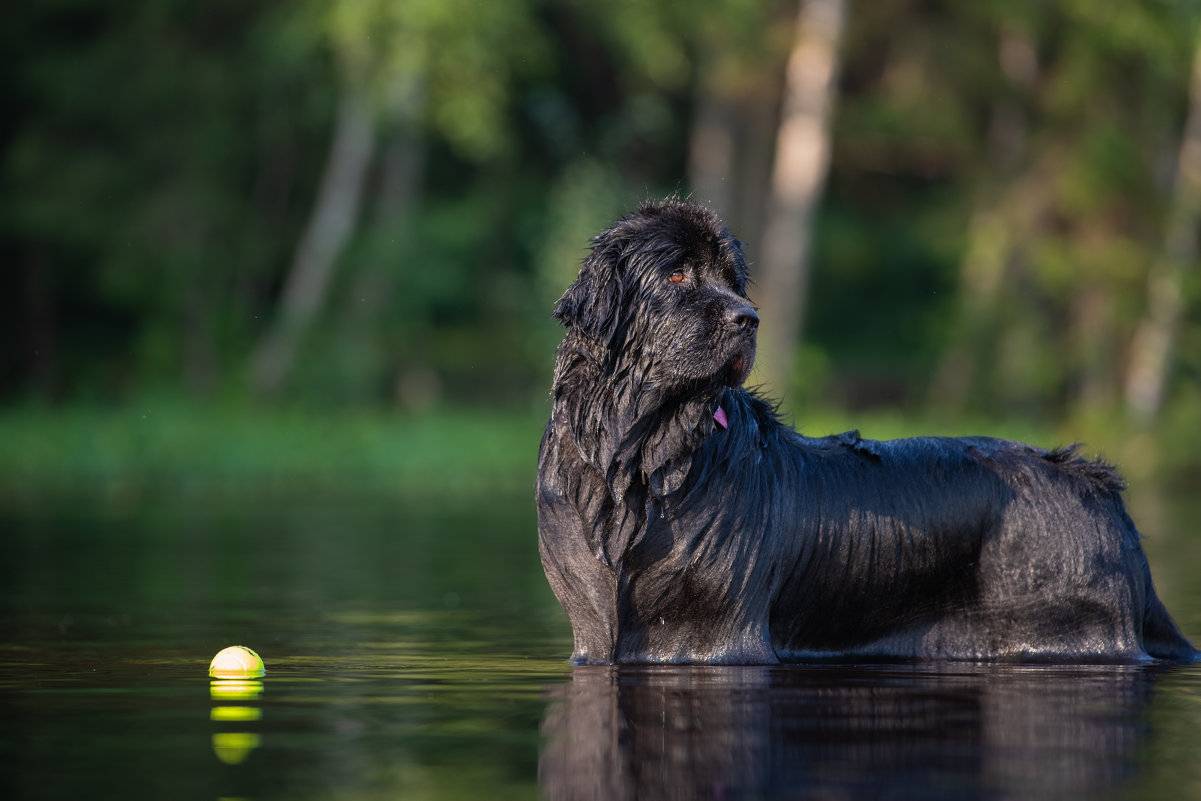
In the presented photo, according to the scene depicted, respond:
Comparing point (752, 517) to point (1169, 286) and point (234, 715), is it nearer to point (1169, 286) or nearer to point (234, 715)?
point (234, 715)

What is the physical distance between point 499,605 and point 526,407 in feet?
72.5

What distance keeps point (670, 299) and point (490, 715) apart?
1.87 m

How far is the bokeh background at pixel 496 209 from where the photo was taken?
95.8 ft

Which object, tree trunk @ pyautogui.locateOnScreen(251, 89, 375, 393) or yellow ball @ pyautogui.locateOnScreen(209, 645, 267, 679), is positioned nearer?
yellow ball @ pyautogui.locateOnScreen(209, 645, 267, 679)

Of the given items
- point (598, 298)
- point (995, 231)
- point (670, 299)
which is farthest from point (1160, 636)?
point (995, 231)

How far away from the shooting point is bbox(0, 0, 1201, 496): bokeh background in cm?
2919

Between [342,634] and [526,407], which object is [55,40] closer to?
[526,407]

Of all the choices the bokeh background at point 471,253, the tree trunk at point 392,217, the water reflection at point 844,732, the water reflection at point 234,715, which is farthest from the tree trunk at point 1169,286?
the water reflection at point 234,715

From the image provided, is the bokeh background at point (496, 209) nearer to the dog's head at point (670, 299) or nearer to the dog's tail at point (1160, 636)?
the dog's tail at point (1160, 636)

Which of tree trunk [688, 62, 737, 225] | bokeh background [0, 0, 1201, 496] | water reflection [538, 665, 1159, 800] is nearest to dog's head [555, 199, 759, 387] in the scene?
water reflection [538, 665, 1159, 800]

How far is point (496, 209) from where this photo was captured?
3891 cm

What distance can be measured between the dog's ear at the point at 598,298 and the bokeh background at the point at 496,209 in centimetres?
1722

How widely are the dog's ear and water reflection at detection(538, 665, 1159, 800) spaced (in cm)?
137

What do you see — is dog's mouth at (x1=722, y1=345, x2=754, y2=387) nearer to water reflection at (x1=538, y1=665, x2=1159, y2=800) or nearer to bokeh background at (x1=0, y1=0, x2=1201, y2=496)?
water reflection at (x1=538, y1=665, x2=1159, y2=800)
